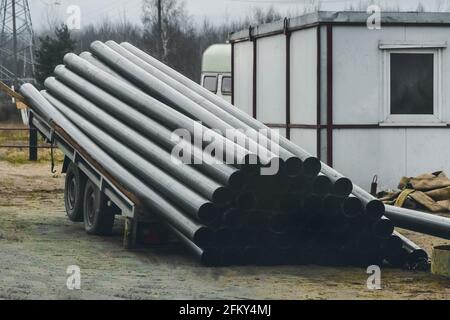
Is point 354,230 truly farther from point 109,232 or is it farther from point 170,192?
point 109,232

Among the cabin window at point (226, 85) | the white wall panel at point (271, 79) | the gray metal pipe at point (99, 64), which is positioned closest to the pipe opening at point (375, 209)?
the gray metal pipe at point (99, 64)

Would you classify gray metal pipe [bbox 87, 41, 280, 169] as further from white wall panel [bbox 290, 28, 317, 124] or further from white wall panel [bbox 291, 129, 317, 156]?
white wall panel [bbox 291, 129, 317, 156]

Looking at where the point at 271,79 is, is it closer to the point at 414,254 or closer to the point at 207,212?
the point at 414,254

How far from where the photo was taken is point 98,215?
14969 millimetres

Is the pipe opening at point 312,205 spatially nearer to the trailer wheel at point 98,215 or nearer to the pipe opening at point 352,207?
the pipe opening at point 352,207

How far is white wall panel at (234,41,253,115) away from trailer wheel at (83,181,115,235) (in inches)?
294

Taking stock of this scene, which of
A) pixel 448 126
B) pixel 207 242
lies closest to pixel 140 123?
pixel 207 242

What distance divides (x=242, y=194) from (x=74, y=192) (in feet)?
17.1

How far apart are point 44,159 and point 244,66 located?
10829 millimetres

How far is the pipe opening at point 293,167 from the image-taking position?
12164mm

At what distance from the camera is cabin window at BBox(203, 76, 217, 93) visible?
31.0 meters

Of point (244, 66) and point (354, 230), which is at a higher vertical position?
point (244, 66)

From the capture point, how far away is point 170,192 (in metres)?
12.9

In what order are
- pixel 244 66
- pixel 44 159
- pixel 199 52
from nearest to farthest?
pixel 244 66 → pixel 44 159 → pixel 199 52
